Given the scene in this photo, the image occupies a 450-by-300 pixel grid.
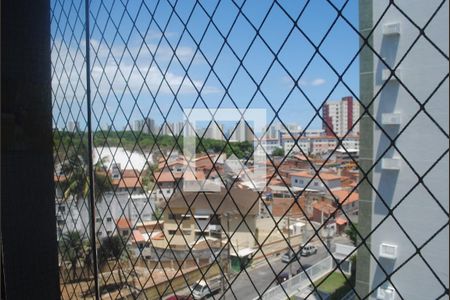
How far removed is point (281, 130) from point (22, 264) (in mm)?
1035

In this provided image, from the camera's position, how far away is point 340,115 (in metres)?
1.03

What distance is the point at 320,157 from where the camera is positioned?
1.04m

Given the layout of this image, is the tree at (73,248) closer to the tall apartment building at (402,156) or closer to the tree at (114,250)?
the tree at (114,250)

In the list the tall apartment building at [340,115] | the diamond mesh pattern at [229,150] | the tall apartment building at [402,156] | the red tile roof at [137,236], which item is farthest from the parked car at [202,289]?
the tall apartment building at [340,115]

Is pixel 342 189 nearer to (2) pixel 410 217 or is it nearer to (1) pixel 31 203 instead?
(2) pixel 410 217

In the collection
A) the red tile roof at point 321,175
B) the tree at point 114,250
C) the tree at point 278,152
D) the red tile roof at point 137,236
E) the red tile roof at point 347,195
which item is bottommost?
the tree at point 114,250

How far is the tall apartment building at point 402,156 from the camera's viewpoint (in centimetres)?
83

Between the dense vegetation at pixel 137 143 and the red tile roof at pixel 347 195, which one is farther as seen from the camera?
the dense vegetation at pixel 137 143

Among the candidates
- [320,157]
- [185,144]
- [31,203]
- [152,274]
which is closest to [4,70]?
[31,203]

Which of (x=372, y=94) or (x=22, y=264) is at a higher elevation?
(x=372, y=94)

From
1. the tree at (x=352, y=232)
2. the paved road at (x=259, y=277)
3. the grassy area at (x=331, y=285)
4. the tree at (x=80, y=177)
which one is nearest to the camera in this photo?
the tree at (x=352, y=232)

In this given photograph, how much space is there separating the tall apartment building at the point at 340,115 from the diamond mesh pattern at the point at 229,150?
14 millimetres

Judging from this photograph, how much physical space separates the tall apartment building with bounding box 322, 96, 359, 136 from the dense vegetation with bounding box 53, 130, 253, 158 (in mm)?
368

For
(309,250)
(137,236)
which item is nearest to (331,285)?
(309,250)
